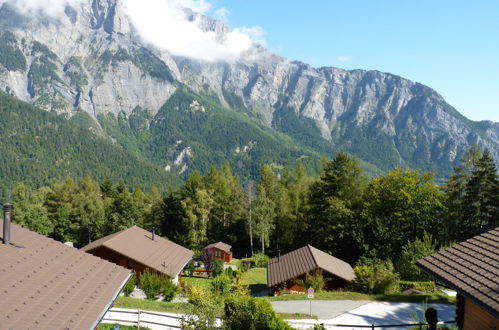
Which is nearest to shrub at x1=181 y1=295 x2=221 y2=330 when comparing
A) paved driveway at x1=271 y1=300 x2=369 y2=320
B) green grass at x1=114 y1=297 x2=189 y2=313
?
green grass at x1=114 y1=297 x2=189 y2=313

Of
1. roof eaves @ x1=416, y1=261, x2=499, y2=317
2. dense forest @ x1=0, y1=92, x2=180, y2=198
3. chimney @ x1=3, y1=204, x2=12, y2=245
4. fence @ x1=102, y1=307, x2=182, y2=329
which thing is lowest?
fence @ x1=102, y1=307, x2=182, y2=329

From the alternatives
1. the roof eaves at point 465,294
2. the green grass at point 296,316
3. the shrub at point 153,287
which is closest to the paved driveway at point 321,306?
the green grass at point 296,316

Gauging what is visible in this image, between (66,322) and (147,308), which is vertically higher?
(66,322)

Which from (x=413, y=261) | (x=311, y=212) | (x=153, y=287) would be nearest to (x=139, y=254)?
(x=153, y=287)

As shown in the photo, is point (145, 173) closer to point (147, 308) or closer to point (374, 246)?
point (374, 246)

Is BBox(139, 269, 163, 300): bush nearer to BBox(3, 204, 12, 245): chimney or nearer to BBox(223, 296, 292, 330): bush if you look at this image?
BBox(223, 296, 292, 330): bush

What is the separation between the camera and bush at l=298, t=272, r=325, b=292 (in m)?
26.8

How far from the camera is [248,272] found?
4434cm

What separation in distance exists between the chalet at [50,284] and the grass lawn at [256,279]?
22.8 metres

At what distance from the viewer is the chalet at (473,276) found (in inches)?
Answer: 399

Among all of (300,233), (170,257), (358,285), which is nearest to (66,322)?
(358,285)

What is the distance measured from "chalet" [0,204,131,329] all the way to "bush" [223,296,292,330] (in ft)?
12.7

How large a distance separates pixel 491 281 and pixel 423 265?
3371 millimetres

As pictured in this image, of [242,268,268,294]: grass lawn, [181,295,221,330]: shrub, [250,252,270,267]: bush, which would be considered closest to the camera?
[181,295,221,330]: shrub
